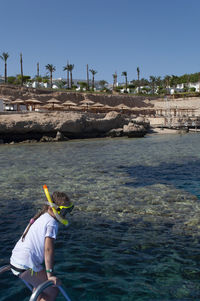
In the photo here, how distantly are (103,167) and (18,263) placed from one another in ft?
35.5

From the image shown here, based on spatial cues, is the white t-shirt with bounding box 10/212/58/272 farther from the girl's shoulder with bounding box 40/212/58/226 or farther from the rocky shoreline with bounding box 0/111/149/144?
the rocky shoreline with bounding box 0/111/149/144

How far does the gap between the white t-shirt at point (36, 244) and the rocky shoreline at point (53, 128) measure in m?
25.8

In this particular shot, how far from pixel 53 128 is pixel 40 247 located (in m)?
27.0

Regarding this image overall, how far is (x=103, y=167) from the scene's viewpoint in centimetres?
1367

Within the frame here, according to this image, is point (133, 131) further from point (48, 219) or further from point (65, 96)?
point (65, 96)

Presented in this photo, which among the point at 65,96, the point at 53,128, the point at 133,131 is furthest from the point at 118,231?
the point at 65,96

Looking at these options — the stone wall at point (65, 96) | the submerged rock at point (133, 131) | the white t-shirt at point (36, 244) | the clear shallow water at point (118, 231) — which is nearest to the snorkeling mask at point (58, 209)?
the white t-shirt at point (36, 244)

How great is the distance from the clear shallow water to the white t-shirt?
113cm

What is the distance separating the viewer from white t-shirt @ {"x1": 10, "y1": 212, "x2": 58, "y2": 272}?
2854 millimetres

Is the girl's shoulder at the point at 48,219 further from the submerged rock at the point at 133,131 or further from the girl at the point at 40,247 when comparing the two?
the submerged rock at the point at 133,131

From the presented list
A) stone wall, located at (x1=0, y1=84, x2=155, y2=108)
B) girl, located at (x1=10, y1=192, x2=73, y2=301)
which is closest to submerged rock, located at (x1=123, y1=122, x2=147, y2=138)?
stone wall, located at (x1=0, y1=84, x2=155, y2=108)

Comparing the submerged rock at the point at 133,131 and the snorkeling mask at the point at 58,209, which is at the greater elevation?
the submerged rock at the point at 133,131

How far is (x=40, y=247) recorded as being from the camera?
288 centimetres

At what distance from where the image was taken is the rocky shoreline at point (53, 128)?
91.3 ft
